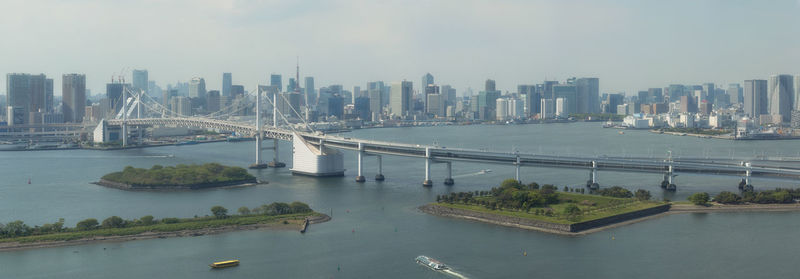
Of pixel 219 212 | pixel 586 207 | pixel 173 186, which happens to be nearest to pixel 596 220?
pixel 586 207

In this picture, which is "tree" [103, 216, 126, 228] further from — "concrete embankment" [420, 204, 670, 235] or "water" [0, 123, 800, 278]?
"concrete embankment" [420, 204, 670, 235]

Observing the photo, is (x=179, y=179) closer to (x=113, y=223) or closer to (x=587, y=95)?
(x=113, y=223)

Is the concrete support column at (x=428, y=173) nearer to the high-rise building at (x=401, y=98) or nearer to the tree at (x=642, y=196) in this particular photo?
the tree at (x=642, y=196)

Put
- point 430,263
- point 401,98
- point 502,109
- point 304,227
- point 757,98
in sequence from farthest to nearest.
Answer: point 502,109
point 401,98
point 757,98
point 304,227
point 430,263

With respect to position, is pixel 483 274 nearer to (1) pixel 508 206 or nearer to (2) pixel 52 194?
(1) pixel 508 206

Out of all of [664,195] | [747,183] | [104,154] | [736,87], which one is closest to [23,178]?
[104,154]

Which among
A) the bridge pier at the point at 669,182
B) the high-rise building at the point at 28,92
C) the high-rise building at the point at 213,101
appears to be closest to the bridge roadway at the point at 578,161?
the bridge pier at the point at 669,182

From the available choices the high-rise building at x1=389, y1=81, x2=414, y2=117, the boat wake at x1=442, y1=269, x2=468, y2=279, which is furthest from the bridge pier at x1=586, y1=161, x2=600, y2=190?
the high-rise building at x1=389, y1=81, x2=414, y2=117
